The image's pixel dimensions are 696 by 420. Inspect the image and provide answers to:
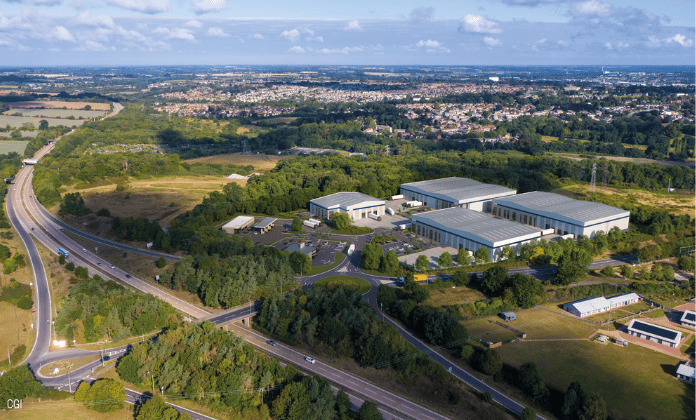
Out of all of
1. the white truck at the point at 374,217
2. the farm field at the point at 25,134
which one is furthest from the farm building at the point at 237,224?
the farm field at the point at 25,134

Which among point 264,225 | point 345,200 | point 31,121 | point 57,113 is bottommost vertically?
point 264,225

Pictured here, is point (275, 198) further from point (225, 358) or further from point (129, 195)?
point (225, 358)

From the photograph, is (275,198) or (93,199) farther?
(93,199)

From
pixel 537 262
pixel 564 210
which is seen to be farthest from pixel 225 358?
pixel 564 210

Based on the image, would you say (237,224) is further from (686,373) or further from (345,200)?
(686,373)

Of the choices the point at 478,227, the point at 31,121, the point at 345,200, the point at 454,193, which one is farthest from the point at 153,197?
the point at 31,121

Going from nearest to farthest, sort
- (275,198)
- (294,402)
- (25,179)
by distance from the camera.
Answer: (294,402)
(275,198)
(25,179)

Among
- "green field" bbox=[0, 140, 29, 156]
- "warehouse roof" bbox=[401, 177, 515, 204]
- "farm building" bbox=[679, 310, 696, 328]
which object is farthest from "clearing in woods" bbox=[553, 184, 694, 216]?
"green field" bbox=[0, 140, 29, 156]

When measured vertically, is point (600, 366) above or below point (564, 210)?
below
